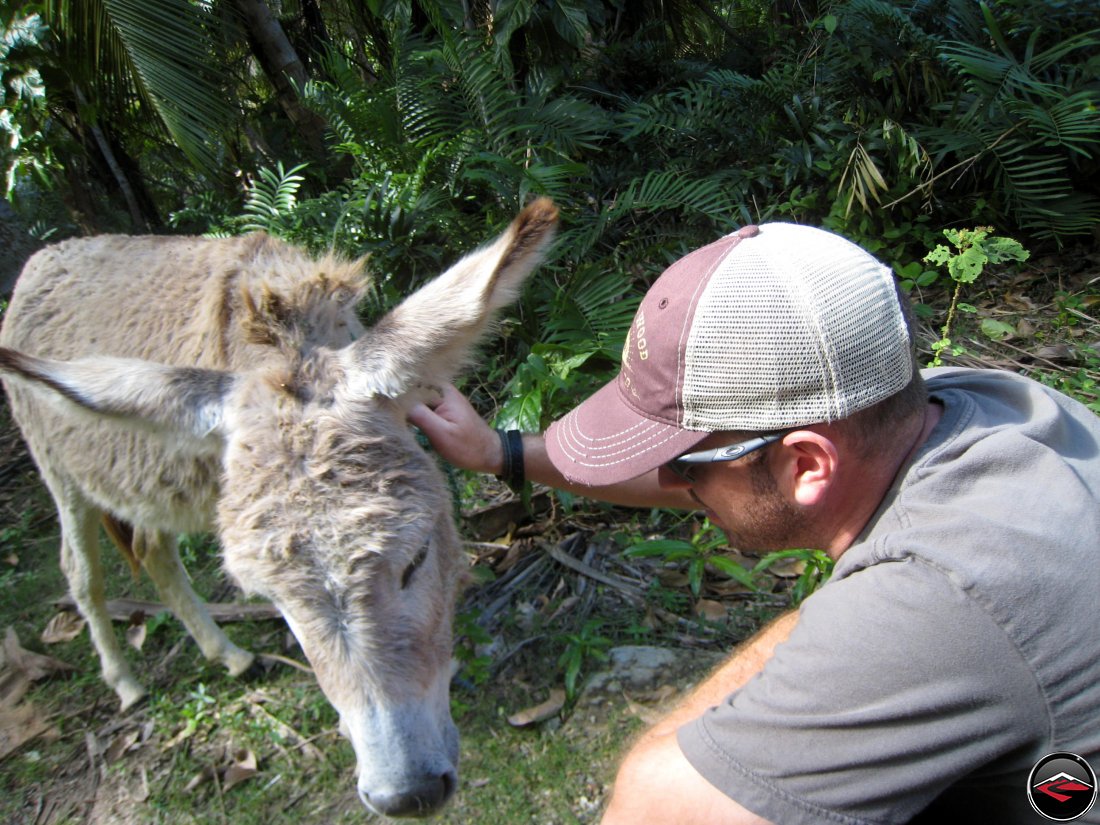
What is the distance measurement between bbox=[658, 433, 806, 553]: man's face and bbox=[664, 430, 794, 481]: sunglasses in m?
0.02

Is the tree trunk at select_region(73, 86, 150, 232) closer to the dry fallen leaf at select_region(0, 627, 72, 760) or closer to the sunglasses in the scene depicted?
the dry fallen leaf at select_region(0, 627, 72, 760)

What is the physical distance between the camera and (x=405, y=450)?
2492 mm

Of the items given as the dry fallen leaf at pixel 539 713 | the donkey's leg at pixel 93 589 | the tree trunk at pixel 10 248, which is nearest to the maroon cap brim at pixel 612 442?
A: the dry fallen leaf at pixel 539 713

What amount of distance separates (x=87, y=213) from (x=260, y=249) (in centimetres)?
676

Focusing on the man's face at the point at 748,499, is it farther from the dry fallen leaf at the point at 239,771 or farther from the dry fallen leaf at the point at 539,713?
the dry fallen leaf at the point at 239,771

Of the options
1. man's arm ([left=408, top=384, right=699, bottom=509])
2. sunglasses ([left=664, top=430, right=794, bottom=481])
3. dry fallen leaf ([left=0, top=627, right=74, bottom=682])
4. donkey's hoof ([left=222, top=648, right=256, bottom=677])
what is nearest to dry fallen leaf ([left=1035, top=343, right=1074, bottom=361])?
man's arm ([left=408, top=384, right=699, bottom=509])

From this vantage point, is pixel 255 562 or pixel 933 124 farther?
pixel 933 124

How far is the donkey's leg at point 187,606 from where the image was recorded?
4.26m

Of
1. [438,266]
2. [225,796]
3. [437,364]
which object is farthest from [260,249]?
[225,796]

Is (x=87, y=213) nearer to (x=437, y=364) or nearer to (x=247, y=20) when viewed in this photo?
(x=247, y=20)

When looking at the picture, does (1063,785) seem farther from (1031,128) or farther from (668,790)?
(1031,128)

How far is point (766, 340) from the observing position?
1.68m

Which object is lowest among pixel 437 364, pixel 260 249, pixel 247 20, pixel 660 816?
pixel 660 816

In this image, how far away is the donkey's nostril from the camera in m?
2.20
